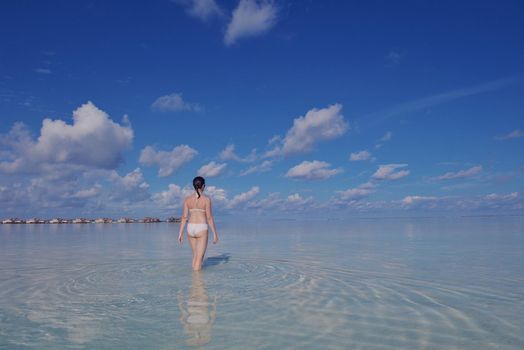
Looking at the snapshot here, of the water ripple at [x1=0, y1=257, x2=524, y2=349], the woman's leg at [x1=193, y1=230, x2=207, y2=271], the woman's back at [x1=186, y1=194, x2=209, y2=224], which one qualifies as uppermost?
the woman's back at [x1=186, y1=194, x2=209, y2=224]

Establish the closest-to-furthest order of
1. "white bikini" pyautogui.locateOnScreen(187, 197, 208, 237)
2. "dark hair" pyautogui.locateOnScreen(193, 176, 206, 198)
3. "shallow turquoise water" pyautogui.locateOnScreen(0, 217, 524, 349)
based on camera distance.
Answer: "shallow turquoise water" pyautogui.locateOnScreen(0, 217, 524, 349)
"dark hair" pyautogui.locateOnScreen(193, 176, 206, 198)
"white bikini" pyautogui.locateOnScreen(187, 197, 208, 237)

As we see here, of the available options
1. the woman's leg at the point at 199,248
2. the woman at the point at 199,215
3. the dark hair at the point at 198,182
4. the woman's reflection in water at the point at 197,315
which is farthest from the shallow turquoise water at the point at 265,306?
the dark hair at the point at 198,182

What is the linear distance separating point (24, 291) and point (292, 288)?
7304mm

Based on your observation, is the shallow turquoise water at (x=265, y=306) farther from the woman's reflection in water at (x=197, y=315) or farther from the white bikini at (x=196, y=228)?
the white bikini at (x=196, y=228)

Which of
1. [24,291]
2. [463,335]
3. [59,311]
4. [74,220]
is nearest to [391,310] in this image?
[463,335]

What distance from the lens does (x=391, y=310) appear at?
8.01 m

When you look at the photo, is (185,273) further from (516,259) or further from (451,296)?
(516,259)

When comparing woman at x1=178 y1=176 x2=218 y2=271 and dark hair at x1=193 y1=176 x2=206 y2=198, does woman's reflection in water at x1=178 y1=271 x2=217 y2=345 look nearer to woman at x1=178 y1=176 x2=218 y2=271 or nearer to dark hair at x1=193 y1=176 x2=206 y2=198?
woman at x1=178 y1=176 x2=218 y2=271

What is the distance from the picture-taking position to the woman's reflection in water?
619cm

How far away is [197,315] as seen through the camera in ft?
24.5

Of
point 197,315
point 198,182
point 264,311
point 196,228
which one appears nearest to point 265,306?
point 264,311

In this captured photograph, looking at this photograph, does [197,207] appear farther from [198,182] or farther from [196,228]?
[198,182]

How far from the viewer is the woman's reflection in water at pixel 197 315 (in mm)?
6191

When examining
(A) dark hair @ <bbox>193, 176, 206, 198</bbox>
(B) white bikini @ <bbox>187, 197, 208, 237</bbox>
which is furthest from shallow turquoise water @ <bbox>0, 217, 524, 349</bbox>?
(A) dark hair @ <bbox>193, 176, 206, 198</bbox>
